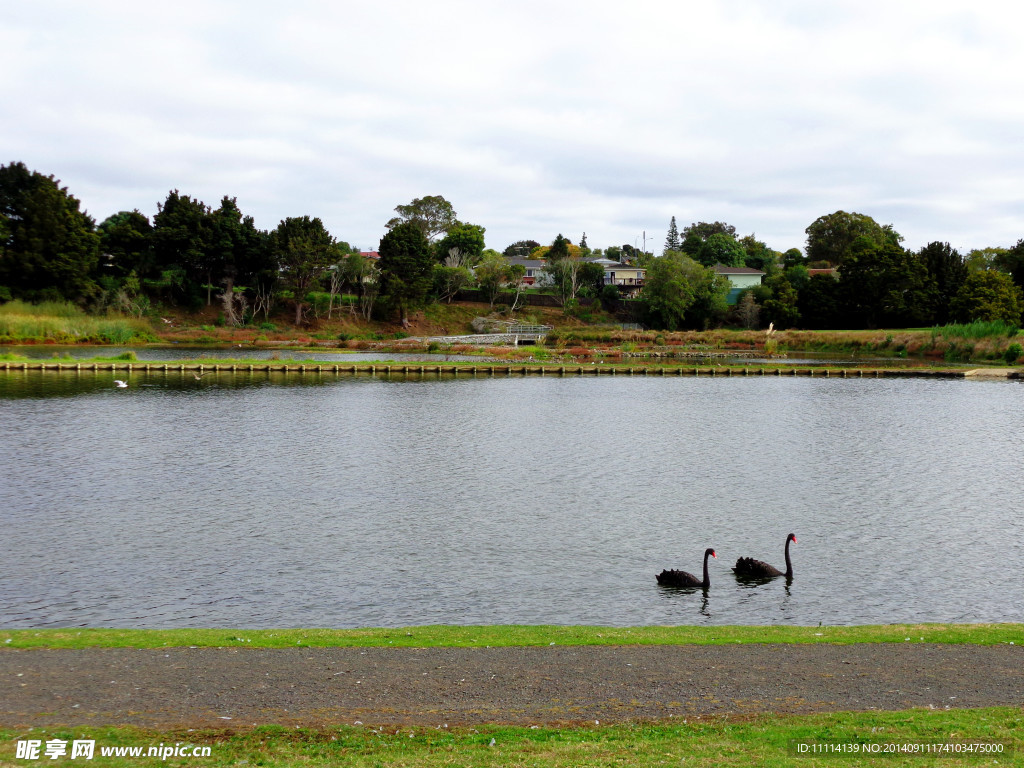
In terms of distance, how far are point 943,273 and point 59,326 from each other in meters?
119

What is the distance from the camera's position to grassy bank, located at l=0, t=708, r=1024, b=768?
9508mm

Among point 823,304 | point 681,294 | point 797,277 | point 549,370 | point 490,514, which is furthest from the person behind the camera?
point 797,277

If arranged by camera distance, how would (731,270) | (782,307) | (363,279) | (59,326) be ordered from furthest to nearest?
(731,270), (363,279), (782,307), (59,326)

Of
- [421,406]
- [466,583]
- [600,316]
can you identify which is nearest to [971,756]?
[466,583]

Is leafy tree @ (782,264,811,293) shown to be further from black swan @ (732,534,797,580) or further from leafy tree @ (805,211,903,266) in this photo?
black swan @ (732,534,797,580)

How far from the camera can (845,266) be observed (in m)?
125

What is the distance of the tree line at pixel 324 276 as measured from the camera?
102 metres

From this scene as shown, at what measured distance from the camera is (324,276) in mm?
128625

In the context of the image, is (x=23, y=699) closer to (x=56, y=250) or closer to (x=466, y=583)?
(x=466, y=583)

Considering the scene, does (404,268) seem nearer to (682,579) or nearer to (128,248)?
(128,248)

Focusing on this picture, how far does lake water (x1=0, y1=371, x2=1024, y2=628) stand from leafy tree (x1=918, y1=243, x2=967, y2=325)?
74.7 m

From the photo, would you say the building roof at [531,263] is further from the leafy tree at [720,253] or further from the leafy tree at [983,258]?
the leafy tree at [983,258]

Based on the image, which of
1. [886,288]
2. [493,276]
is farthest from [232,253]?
[886,288]

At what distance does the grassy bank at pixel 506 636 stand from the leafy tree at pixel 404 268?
111 metres
